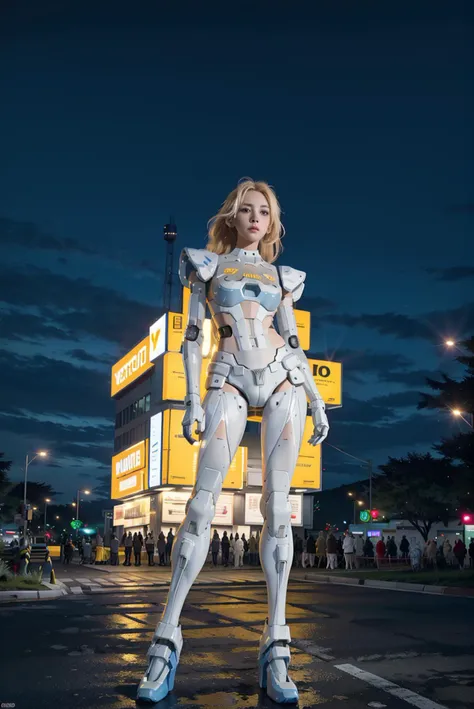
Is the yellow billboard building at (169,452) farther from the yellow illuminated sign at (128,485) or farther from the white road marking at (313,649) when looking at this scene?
the white road marking at (313,649)

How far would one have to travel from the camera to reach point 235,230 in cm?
630

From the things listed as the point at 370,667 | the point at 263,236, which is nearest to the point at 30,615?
the point at 370,667

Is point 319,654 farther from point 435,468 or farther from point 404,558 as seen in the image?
point 435,468

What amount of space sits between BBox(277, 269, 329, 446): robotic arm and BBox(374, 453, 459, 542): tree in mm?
45704

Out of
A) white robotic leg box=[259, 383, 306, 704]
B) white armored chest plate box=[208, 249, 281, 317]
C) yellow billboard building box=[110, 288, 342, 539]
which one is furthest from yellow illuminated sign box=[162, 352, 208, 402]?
white robotic leg box=[259, 383, 306, 704]

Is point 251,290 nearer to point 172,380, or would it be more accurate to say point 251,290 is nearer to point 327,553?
point 327,553

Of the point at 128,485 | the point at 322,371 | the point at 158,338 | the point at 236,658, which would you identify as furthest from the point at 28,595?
the point at 128,485

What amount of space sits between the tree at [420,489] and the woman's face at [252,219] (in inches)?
1812

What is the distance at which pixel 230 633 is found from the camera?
7.74m

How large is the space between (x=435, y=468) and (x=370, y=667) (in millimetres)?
47913

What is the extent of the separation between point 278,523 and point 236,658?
1.57 metres

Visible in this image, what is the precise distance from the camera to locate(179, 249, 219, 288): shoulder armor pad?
5.80m

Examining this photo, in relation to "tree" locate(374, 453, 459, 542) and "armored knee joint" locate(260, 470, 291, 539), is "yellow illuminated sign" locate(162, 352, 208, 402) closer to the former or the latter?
"tree" locate(374, 453, 459, 542)

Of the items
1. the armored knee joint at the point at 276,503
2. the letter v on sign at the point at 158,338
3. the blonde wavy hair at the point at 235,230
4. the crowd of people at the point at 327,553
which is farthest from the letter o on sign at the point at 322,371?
the armored knee joint at the point at 276,503
